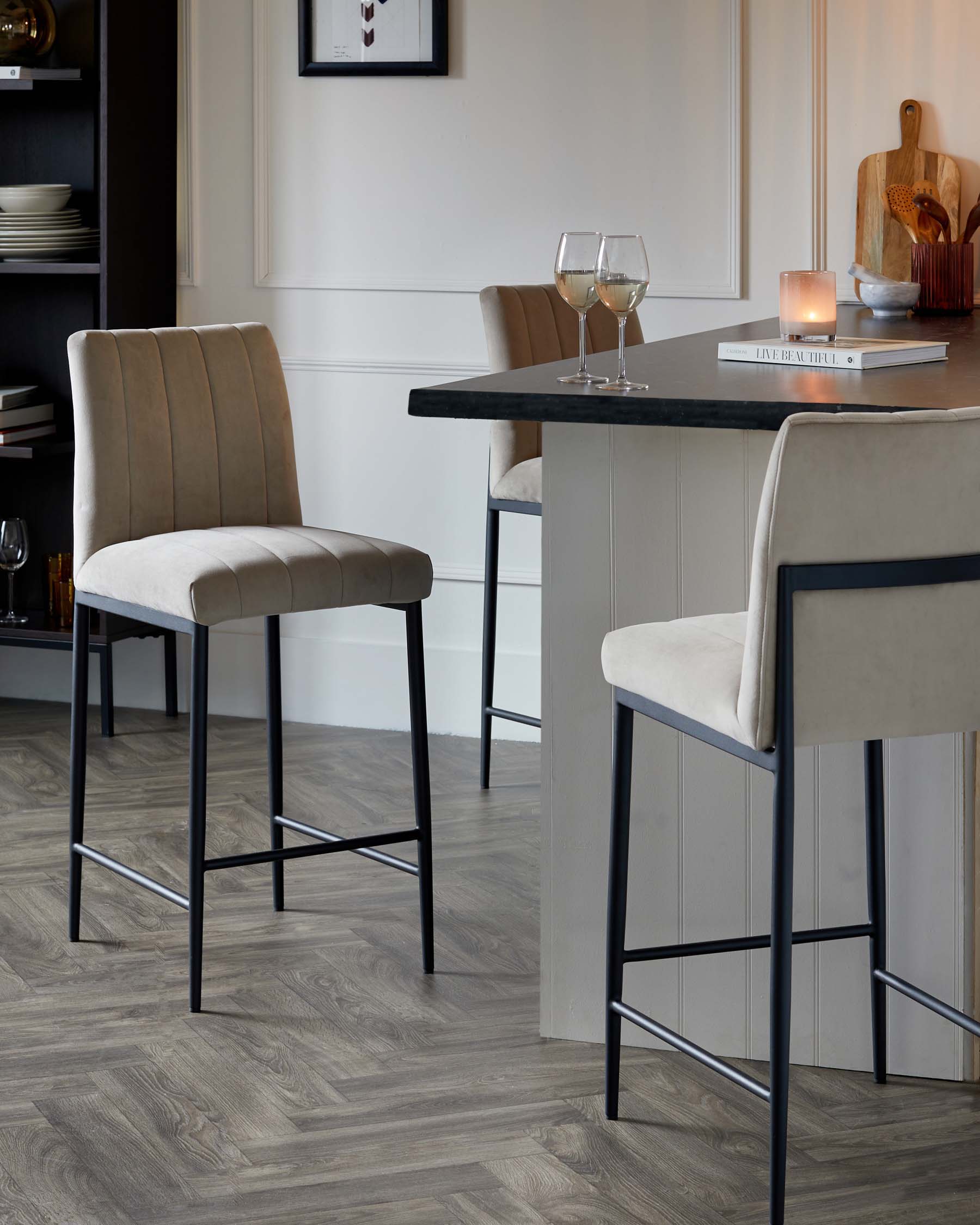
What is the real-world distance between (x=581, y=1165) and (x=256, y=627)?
2.56 metres

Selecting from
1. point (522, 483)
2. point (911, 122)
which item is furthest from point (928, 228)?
point (522, 483)

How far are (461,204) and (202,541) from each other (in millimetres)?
1791

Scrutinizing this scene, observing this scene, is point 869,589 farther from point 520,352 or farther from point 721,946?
point 520,352

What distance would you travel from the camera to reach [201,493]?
291 centimetres

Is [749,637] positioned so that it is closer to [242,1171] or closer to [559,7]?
[242,1171]

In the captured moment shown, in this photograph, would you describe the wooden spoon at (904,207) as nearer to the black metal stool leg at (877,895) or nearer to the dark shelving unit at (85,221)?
the black metal stool leg at (877,895)

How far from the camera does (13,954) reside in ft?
9.45

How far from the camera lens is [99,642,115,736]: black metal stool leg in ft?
14.0

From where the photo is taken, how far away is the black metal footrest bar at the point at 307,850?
268 cm

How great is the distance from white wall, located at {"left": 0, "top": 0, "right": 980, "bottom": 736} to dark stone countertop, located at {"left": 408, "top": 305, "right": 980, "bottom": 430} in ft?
4.70

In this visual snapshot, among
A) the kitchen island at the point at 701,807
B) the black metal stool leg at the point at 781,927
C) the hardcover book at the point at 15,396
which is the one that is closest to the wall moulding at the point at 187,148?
the hardcover book at the point at 15,396

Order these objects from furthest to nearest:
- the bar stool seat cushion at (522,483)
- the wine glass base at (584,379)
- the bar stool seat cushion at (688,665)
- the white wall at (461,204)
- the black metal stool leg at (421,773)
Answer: the white wall at (461,204) < the bar stool seat cushion at (522,483) < the black metal stool leg at (421,773) < the wine glass base at (584,379) < the bar stool seat cushion at (688,665)

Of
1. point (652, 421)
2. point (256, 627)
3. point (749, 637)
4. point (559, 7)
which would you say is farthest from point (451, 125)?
point (749, 637)

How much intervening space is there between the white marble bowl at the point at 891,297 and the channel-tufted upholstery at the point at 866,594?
1.56 metres
